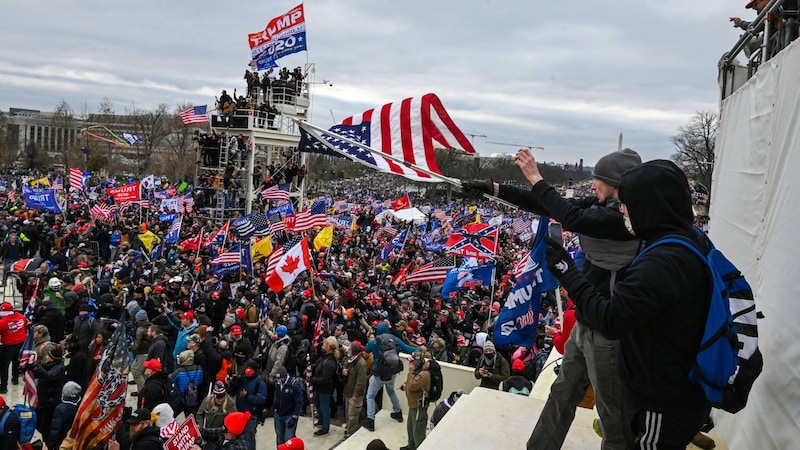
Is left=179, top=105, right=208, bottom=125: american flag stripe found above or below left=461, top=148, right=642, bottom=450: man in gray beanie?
above

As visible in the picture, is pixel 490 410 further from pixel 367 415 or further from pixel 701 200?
pixel 701 200

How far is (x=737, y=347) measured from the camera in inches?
88.2

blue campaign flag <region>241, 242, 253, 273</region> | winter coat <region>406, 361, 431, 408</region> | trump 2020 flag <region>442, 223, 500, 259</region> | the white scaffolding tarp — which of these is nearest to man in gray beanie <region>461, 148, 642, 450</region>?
the white scaffolding tarp

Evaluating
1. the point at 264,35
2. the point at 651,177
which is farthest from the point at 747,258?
the point at 264,35

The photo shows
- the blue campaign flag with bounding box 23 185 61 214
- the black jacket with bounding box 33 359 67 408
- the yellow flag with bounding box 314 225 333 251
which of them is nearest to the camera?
the black jacket with bounding box 33 359 67 408

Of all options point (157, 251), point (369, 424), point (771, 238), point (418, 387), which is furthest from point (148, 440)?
point (157, 251)

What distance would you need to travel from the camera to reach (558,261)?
8.40ft

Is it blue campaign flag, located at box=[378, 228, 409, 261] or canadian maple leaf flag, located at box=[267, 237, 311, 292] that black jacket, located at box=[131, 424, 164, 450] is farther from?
blue campaign flag, located at box=[378, 228, 409, 261]

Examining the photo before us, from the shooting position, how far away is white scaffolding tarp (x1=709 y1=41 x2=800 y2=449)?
272 cm

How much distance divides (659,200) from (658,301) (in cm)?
43

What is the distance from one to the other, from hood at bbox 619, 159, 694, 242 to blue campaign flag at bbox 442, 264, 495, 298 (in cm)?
1028

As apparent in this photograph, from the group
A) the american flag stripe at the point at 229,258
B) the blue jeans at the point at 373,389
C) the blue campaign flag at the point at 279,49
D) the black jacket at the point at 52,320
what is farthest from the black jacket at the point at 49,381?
the blue campaign flag at the point at 279,49

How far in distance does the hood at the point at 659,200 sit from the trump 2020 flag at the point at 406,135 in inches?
123

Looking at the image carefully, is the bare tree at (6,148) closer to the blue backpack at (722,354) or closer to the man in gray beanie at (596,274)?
the man in gray beanie at (596,274)
